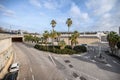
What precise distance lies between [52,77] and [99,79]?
8861 mm

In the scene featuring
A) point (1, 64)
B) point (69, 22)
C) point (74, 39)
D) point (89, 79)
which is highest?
point (69, 22)

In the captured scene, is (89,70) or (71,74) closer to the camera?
(71,74)

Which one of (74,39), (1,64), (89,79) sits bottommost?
(89,79)

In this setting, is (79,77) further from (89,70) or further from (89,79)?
(89,70)

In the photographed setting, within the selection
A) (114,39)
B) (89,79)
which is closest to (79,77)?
(89,79)

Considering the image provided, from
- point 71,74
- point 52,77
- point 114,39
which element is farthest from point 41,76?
point 114,39

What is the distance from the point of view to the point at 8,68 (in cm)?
3084

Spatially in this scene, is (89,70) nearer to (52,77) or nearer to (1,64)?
(52,77)

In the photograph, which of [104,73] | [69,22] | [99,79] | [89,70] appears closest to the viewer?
[99,79]

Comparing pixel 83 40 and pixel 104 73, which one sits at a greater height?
pixel 83 40

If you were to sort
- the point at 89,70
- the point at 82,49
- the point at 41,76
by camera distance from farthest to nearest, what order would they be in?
1. the point at 82,49
2. the point at 89,70
3. the point at 41,76

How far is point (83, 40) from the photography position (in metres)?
80.7

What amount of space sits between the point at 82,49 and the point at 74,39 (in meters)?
5.34

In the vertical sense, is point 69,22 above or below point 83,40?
above
